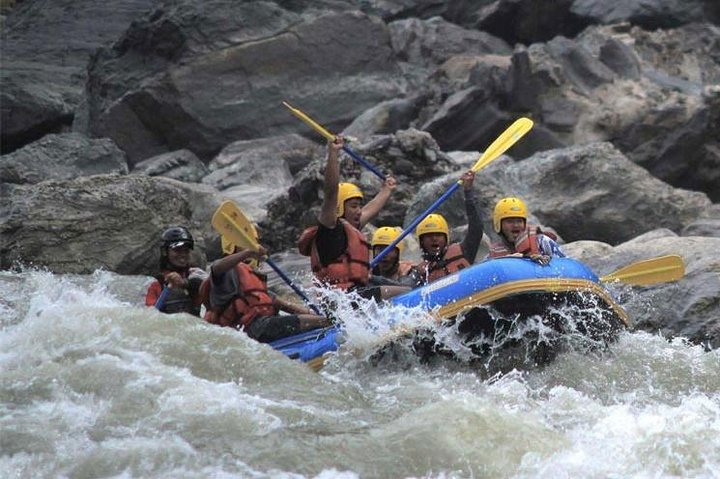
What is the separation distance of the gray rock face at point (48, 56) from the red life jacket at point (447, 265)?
33.8 ft

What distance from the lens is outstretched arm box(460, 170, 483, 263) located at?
816 cm

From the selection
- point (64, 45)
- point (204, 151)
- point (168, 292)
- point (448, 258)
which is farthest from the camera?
point (64, 45)

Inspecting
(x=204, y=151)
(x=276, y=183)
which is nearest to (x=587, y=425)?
(x=276, y=183)

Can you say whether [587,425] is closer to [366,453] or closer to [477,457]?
[477,457]

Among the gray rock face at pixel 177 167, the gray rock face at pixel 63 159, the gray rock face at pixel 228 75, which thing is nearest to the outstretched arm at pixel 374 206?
the gray rock face at pixel 63 159

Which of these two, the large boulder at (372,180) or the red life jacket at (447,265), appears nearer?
the red life jacket at (447,265)

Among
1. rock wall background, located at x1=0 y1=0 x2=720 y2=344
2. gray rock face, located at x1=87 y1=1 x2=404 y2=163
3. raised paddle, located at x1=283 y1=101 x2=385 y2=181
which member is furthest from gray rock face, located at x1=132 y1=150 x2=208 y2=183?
raised paddle, located at x1=283 y1=101 x2=385 y2=181

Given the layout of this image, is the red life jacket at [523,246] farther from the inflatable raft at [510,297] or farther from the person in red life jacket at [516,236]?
the inflatable raft at [510,297]

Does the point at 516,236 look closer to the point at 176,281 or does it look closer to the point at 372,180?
the point at 176,281

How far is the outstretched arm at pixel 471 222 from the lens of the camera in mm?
8156

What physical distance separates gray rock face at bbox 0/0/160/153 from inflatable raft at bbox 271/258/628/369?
37.1 ft

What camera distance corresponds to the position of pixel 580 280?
7.09 metres

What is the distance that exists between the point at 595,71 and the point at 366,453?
11.2 metres

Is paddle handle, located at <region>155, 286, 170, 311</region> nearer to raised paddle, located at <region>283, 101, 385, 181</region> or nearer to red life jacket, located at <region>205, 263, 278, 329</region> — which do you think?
red life jacket, located at <region>205, 263, 278, 329</region>
